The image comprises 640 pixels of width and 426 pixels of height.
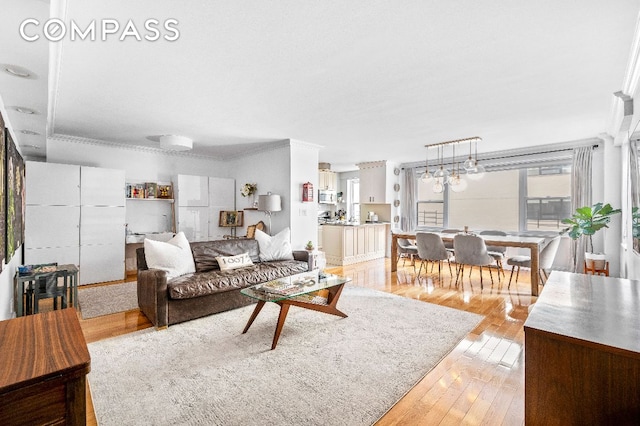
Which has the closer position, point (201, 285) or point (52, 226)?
point (201, 285)

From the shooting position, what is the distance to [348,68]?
2680mm

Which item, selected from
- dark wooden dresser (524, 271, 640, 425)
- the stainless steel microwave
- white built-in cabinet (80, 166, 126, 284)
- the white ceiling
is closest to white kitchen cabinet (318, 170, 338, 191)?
the stainless steel microwave

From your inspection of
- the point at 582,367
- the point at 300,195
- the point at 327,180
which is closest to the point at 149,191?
the point at 300,195

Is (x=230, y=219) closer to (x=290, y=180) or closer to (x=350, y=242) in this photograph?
(x=290, y=180)

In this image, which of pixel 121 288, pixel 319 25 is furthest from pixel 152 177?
pixel 319 25

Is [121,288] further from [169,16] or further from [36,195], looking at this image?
[169,16]

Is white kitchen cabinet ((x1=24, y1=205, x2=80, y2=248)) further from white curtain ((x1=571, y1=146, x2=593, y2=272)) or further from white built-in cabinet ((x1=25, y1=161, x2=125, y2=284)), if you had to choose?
white curtain ((x1=571, y1=146, x2=593, y2=272))

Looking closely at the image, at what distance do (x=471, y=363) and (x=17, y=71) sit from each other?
400cm

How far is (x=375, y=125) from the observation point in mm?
Result: 4492

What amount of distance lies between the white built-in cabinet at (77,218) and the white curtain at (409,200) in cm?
615

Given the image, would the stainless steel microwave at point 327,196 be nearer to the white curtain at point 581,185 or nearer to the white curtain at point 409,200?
the white curtain at point 409,200

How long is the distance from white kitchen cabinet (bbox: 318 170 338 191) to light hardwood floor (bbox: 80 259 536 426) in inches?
166

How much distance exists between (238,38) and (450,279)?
4891 mm

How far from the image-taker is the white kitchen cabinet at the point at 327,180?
337 inches
